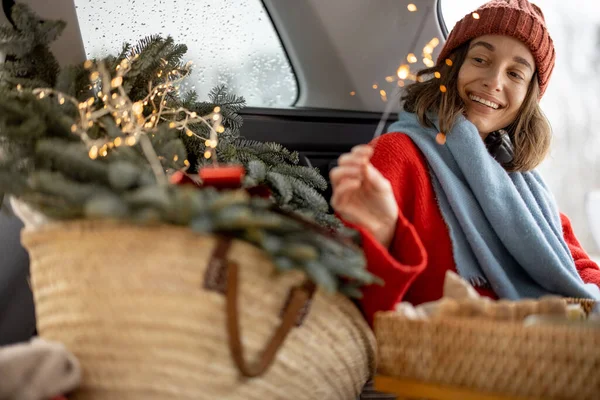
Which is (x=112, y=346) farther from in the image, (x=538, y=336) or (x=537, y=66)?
(x=537, y=66)

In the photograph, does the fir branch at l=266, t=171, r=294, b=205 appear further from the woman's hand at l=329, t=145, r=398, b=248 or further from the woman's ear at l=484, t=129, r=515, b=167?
the woman's ear at l=484, t=129, r=515, b=167

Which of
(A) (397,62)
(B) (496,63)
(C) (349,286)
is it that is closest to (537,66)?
(B) (496,63)

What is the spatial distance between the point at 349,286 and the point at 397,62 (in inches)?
49.9

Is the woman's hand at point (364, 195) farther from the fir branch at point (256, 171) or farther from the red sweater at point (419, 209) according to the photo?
the fir branch at point (256, 171)

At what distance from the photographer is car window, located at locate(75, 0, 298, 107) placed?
1.87 m

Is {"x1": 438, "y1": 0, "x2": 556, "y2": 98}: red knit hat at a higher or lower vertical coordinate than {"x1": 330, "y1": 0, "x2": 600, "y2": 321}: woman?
higher

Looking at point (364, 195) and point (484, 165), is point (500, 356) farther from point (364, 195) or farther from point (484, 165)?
point (484, 165)

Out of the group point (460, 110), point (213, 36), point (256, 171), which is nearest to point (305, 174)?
point (256, 171)

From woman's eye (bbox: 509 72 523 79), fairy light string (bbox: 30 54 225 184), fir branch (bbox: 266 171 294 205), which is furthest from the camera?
woman's eye (bbox: 509 72 523 79)

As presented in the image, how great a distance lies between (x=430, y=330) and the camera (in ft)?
2.76

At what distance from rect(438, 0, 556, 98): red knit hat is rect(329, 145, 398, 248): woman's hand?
585 mm

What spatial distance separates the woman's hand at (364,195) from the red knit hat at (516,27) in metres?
0.58

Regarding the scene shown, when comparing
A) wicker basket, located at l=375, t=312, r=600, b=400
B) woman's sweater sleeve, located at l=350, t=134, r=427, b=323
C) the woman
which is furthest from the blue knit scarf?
wicker basket, located at l=375, t=312, r=600, b=400

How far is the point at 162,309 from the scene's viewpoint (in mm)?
746
